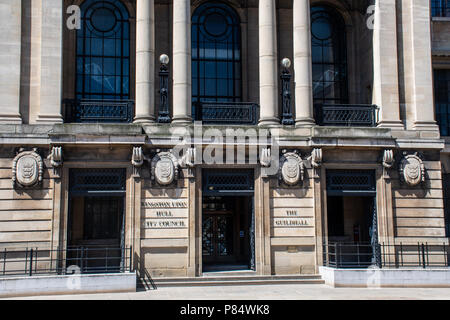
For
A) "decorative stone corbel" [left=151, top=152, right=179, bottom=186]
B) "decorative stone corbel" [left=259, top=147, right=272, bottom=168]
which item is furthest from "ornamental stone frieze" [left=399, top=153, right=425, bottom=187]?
"decorative stone corbel" [left=151, top=152, right=179, bottom=186]

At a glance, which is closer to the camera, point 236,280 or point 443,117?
point 236,280

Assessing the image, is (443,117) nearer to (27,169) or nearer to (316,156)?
(316,156)

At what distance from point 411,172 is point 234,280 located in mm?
8410

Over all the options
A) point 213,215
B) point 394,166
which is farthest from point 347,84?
point 213,215

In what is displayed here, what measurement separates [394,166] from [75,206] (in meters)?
13.8

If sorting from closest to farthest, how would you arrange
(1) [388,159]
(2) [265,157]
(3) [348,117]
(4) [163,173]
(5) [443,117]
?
(4) [163,173]
(2) [265,157]
(1) [388,159]
(3) [348,117]
(5) [443,117]

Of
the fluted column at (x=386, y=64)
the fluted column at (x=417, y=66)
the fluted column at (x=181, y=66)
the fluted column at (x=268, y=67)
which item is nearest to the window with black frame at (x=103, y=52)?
the fluted column at (x=181, y=66)

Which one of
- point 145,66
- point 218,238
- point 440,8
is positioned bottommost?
point 218,238

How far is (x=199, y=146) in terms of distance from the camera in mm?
21047

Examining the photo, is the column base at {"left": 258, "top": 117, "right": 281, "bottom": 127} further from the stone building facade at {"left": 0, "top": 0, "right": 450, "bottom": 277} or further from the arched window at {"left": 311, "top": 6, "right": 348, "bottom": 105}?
the arched window at {"left": 311, "top": 6, "right": 348, "bottom": 105}

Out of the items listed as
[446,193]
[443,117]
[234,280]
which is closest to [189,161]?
[234,280]

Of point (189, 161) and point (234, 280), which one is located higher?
point (189, 161)

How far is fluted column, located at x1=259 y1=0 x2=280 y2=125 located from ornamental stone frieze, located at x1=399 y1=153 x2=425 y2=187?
5446mm

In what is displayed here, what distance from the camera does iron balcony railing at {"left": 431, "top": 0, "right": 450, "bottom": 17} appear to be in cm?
2661
